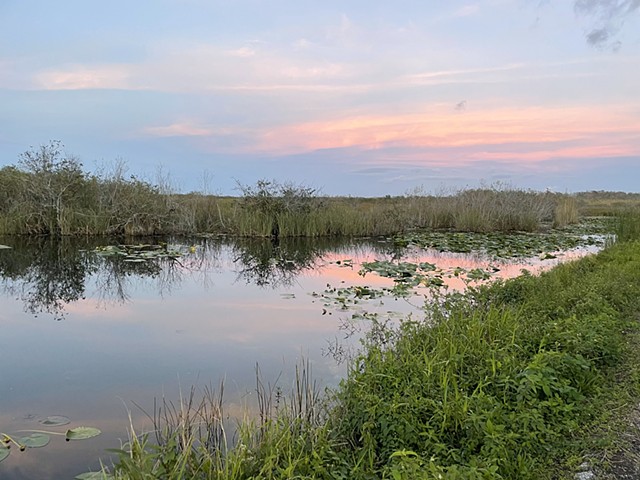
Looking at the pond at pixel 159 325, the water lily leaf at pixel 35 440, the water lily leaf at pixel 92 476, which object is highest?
the pond at pixel 159 325

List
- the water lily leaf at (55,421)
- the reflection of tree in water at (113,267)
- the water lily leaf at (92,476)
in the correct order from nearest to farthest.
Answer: the water lily leaf at (92,476) < the water lily leaf at (55,421) < the reflection of tree in water at (113,267)

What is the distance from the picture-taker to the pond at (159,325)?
411cm

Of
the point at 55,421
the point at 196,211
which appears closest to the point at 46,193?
the point at 196,211

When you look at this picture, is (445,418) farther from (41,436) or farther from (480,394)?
(41,436)

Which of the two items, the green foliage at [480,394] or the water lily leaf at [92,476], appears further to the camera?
the water lily leaf at [92,476]

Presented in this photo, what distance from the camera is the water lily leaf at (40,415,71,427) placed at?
3.82 m

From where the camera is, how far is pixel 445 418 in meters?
3.06

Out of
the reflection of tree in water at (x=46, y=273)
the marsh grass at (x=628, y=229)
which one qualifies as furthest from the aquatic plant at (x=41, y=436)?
the marsh grass at (x=628, y=229)

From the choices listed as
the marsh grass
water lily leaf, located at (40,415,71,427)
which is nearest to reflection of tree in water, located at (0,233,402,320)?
water lily leaf, located at (40,415,71,427)

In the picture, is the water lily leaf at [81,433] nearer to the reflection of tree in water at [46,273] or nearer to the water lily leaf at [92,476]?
the water lily leaf at [92,476]

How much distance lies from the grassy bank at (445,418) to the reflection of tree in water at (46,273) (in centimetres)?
522

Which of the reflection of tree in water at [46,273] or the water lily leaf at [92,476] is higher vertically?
the reflection of tree in water at [46,273]

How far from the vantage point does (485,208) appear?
2089cm

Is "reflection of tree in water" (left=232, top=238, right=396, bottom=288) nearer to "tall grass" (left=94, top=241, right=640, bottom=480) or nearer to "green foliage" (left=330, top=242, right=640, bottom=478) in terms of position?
"green foliage" (left=330, top=242, right=640, bottom=478)
